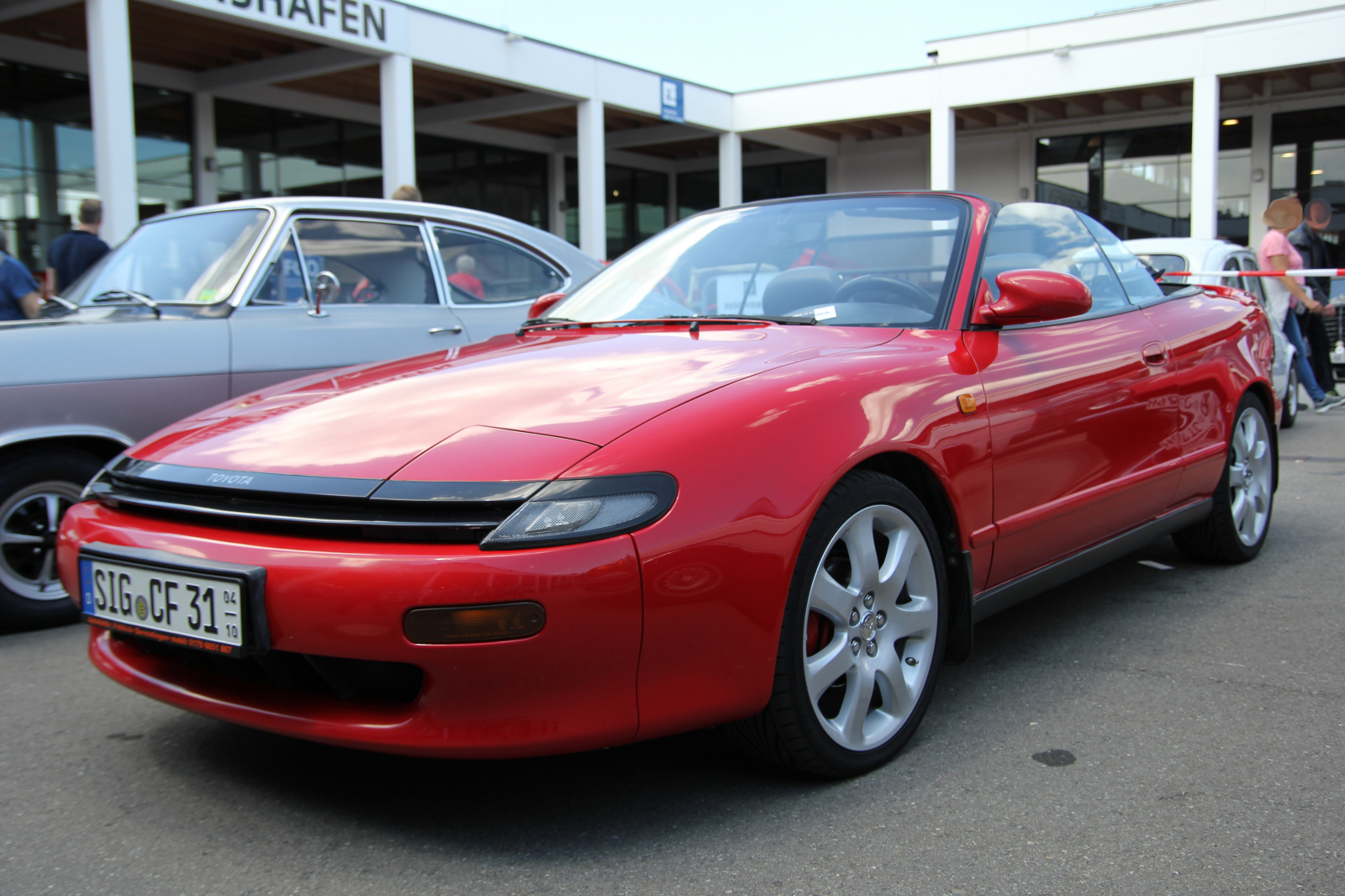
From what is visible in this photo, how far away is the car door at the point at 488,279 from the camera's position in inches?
199

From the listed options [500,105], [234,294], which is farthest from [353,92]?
[234,294]

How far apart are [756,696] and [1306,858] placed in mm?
1019

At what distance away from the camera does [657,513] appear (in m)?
1.94

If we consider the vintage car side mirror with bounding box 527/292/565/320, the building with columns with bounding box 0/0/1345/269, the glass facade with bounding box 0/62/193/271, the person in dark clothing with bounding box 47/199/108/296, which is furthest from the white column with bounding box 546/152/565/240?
the vintage car side mirror with bounding box 527/292/565/320

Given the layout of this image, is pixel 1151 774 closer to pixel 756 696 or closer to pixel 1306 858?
pixel 1306 858

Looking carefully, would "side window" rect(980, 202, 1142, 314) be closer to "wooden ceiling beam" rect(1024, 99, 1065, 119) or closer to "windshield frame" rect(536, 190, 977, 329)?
"windshield frame" rect(536, 190, 977, 329)

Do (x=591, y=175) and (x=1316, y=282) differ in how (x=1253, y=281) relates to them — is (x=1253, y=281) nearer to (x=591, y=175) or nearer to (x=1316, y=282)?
(x=1316, y=282)

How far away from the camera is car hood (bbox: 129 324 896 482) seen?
2.07 m

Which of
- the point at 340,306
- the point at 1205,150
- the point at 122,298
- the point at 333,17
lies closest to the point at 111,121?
the point at 333,17

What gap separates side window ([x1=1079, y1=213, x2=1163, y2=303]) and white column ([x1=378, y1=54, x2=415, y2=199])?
11.8m

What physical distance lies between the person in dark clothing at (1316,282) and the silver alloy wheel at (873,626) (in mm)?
8535

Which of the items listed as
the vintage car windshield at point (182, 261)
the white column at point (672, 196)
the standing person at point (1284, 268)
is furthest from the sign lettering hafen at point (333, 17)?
the white column at point (672, 196)

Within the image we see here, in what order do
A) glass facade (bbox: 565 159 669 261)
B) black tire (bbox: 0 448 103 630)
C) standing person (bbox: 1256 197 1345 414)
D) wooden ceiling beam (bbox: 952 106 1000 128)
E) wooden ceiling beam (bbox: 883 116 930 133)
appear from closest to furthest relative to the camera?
1. black tire (bbox: 0 448 103 630)
2. standing person (bbox: 1256 197 1345 414)
3. wooden ceiling beam (bbox: 952 106 1000 128)
4. wooden ceiling beam (bbox: 883 116 930 133)
5. glass facade (bbox: 565 159 669 261)

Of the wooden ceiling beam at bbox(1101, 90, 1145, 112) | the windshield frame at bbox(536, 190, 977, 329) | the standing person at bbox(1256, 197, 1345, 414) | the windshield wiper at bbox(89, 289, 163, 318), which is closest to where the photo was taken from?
the windshield frame at bbox(536, 190, 977, 329)
